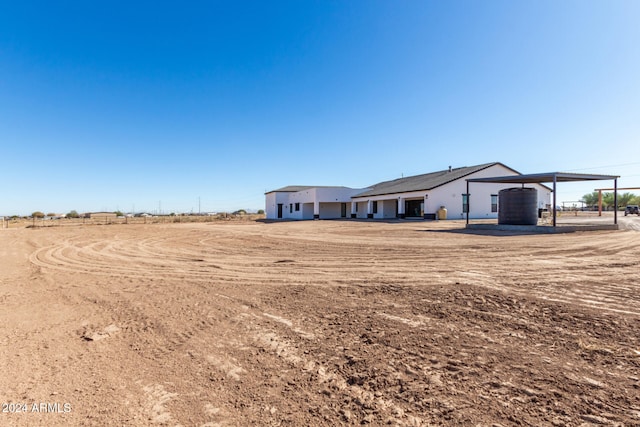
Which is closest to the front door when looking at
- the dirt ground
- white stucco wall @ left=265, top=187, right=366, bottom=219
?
white stucco wall @ left=265, top=187, right=366, bottom=219

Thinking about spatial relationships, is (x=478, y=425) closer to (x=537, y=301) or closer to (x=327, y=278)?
(x=537, y=301)

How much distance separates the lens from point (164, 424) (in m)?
2.46

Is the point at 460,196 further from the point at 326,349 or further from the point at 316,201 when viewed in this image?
the point at 326,349

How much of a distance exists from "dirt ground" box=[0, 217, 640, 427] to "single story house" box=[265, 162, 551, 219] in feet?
89.8

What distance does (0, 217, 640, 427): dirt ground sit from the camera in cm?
259

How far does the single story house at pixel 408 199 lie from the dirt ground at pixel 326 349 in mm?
27368

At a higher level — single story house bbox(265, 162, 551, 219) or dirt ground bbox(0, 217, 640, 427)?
single story house bbox(265, 162, 551, 219)

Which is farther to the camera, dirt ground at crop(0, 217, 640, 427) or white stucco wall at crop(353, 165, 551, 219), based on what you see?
white stucco wall at crop(353, 165, 551, 219)

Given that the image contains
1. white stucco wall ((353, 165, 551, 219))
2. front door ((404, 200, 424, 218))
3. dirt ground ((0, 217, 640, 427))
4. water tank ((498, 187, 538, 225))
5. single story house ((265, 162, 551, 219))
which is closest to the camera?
dirt ground ((0, 217, 640, 427))

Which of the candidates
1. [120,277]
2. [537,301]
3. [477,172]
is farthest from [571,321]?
[477,172]

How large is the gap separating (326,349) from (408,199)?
117 ft

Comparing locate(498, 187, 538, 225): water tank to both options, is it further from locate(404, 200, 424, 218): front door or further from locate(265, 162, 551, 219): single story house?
locate(404, 200, 424, 218): front door

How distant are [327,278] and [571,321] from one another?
13.7 ft

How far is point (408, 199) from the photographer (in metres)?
37.8
